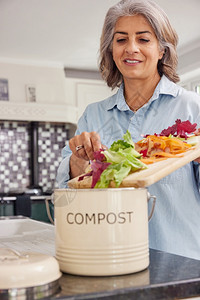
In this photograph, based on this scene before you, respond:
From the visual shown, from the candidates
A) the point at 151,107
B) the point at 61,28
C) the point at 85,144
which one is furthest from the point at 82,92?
the point at 85,144

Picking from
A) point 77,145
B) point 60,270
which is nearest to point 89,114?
point 77,145

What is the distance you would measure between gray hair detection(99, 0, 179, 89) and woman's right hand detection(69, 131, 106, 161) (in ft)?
1.61

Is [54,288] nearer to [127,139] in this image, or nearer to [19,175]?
[127,139]

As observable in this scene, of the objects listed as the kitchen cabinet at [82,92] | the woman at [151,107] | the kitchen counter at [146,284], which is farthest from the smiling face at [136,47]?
the kitchen cabinet at [82,92]

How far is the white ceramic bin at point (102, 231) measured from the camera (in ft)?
2.23

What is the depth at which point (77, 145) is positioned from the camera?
105cm

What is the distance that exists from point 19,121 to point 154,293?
5.34 m

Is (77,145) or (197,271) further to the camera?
(77,145)

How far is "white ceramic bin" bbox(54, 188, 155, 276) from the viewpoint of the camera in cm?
68

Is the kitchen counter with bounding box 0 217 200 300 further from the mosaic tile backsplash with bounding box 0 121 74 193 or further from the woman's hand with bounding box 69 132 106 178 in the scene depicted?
the mosaic tile backsplash with bounding box 0 121 74 193

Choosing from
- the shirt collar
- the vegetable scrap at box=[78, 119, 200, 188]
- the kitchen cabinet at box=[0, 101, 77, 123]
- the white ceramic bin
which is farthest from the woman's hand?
the kitchen cabinet at box=[0, 101, 77, 123]

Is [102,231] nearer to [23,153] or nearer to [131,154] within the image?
[131,154]

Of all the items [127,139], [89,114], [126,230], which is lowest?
[126,230]

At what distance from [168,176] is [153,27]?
1.51 ft
